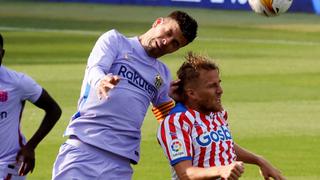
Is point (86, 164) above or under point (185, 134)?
under

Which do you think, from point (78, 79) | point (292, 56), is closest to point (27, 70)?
point (78, 79)

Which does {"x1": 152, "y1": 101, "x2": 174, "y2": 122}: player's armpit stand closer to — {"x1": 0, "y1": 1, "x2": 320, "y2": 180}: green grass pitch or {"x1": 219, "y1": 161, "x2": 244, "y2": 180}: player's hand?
{"x1": 219, "y1": 161, "x2": 244, "y2": 180}: player's hand

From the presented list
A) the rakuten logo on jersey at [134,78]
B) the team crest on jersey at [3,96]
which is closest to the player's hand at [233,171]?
the rakuten logo on jersey at [134,78]

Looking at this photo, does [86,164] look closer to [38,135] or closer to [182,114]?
[182,114]

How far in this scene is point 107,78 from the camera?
6727mm

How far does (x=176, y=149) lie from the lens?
6852 mm

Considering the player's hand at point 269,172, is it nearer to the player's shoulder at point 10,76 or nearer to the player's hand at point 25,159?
the player's hand at point 25,159

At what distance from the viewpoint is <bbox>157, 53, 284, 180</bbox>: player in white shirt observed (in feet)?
22.6

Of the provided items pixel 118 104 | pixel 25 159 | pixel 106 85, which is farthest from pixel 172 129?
pixel 25 159

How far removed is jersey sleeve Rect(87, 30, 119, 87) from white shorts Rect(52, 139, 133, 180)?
513 mm

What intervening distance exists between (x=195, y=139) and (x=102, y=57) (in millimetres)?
907

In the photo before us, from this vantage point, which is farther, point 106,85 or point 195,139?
point 195,139

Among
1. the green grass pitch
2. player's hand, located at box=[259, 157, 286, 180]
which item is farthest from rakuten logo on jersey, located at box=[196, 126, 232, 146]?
the green grass pitch

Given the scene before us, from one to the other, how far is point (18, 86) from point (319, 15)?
33367 mm
